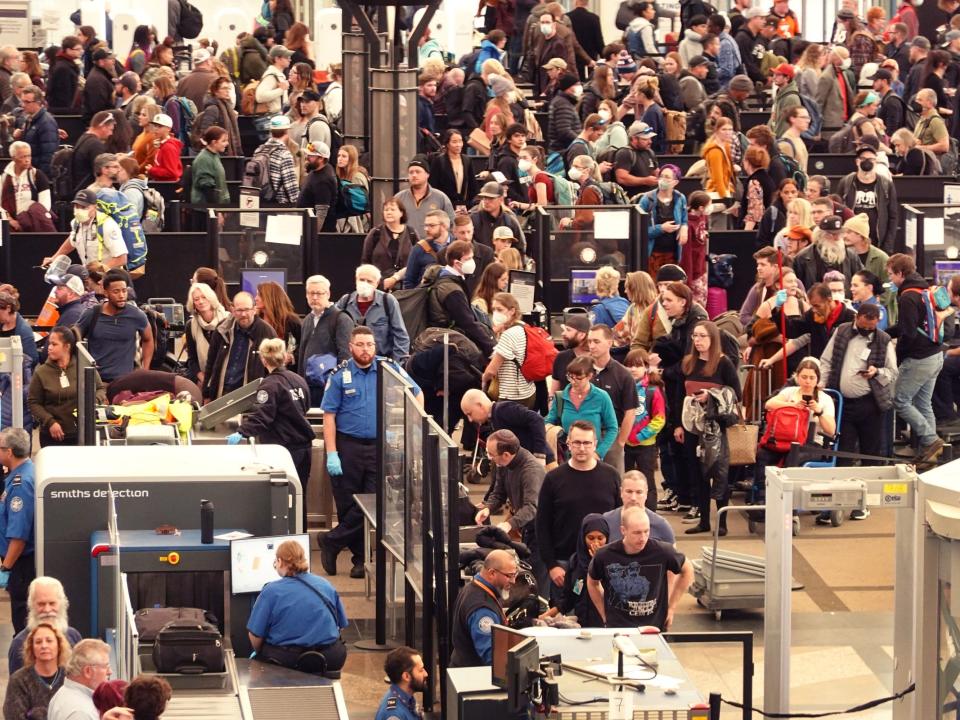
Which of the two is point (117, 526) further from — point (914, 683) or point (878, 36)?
point (878, 36)

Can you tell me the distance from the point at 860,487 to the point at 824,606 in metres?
4.56

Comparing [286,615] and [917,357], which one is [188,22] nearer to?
[917,357]

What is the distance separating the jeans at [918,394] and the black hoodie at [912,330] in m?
0.05

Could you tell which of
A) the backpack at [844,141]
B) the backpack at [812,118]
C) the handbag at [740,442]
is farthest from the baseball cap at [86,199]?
the backpack at [812,118]

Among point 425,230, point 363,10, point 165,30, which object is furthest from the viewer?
point 165,30

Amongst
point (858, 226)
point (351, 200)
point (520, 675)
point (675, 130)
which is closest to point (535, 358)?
point (858, 226)

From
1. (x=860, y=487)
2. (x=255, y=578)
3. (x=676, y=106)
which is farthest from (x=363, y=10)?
(x=860, y=487)

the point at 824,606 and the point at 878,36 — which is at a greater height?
the point at 878,36

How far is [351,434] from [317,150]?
7.17 m

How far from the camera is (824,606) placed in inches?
565

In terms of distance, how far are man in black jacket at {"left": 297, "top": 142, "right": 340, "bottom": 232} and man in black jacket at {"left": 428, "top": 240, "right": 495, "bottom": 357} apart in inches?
164

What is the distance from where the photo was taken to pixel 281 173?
21.0 metres

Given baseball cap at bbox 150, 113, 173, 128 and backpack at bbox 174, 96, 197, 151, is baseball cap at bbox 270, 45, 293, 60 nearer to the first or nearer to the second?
backpack at bbox 174, 96, 197, 151

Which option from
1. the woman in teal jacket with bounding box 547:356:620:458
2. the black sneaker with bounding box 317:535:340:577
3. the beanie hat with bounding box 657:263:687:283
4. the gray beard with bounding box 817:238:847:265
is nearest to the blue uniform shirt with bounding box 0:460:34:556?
the black sneaker with bounding box 317:535:340:577
